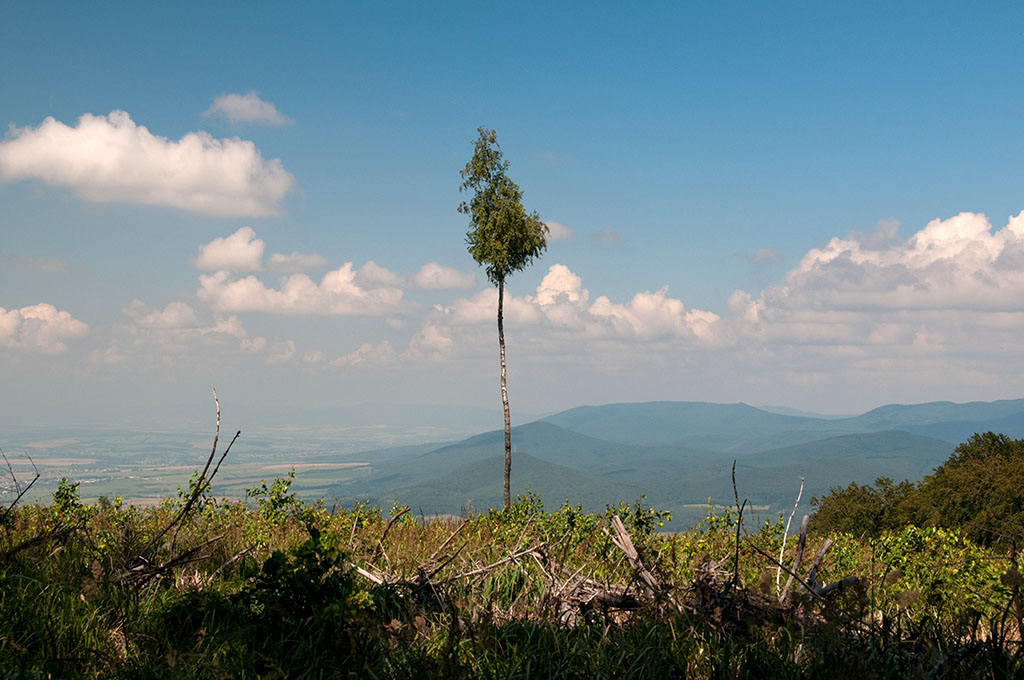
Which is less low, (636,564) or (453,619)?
(453,619)

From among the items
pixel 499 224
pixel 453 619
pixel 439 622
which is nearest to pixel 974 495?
pixel 499 224

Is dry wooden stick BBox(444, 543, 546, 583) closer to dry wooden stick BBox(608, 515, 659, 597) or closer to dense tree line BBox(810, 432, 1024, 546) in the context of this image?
dry wooden stick BBox(608, 515, 659, 597)

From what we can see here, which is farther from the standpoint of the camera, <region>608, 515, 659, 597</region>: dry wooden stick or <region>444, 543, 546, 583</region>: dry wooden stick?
<region>444, 543, 546, 583</region>: dry wooden stick

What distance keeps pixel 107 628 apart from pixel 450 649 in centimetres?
313

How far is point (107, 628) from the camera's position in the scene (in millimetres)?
5387

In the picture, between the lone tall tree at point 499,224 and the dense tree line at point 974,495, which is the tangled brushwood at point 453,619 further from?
the dense tree line at point 974,495

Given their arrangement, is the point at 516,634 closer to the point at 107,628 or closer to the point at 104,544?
the point at 107,628

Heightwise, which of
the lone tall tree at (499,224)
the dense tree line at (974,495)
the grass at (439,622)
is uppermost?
the lone tall tree at (499,224)

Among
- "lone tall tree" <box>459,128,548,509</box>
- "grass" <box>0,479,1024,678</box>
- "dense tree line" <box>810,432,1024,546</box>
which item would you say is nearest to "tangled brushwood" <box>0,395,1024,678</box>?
"grass" <box>0,479,1024,678</box>

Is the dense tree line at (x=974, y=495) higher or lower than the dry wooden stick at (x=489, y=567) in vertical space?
lower

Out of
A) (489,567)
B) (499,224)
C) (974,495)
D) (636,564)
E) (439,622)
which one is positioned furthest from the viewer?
(974,495)

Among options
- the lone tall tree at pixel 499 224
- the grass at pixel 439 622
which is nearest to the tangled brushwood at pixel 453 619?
the grass at pixel 439 622

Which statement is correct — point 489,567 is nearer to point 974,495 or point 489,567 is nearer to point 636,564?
point 636,564

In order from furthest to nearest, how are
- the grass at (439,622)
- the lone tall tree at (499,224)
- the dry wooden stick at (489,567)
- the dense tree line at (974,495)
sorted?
the dense tree line at (974,495), the lone tall tree at (499,224), the dry wooden stick at (489,567), the grass at (439,622)
